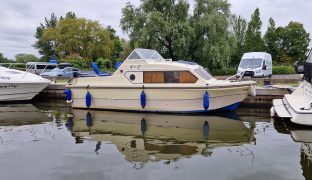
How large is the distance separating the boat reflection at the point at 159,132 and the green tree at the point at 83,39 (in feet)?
112

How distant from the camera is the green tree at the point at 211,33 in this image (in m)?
29.1

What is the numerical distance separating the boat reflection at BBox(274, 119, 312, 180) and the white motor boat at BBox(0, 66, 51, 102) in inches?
503

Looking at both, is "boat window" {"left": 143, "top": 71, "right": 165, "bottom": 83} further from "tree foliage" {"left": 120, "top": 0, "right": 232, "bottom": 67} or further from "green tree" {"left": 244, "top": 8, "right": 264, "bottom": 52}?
"green tree" {"left": 244, "top": 8, "right": 264, "bottom": 52}

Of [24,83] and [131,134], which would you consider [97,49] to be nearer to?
[24,83]

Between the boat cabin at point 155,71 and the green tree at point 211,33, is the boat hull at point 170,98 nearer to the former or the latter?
the boat cabin at point 155,71

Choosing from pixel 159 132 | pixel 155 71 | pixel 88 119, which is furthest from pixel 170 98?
pixel 88 119

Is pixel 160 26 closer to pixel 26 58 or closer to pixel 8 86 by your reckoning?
pixel 8 86

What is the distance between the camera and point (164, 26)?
28.8m

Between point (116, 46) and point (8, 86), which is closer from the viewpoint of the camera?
point (8, 86)

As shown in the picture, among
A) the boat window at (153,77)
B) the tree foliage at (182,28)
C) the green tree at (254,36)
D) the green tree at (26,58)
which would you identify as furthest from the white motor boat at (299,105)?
the green tree at (26,58)

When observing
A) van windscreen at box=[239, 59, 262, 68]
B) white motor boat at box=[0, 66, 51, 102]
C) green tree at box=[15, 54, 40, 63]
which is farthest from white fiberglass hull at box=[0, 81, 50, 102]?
green tree at box=[15, 54, 40, 63]

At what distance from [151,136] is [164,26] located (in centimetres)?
1995

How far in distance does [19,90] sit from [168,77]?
942 cm

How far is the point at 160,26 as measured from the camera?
28906 mm
